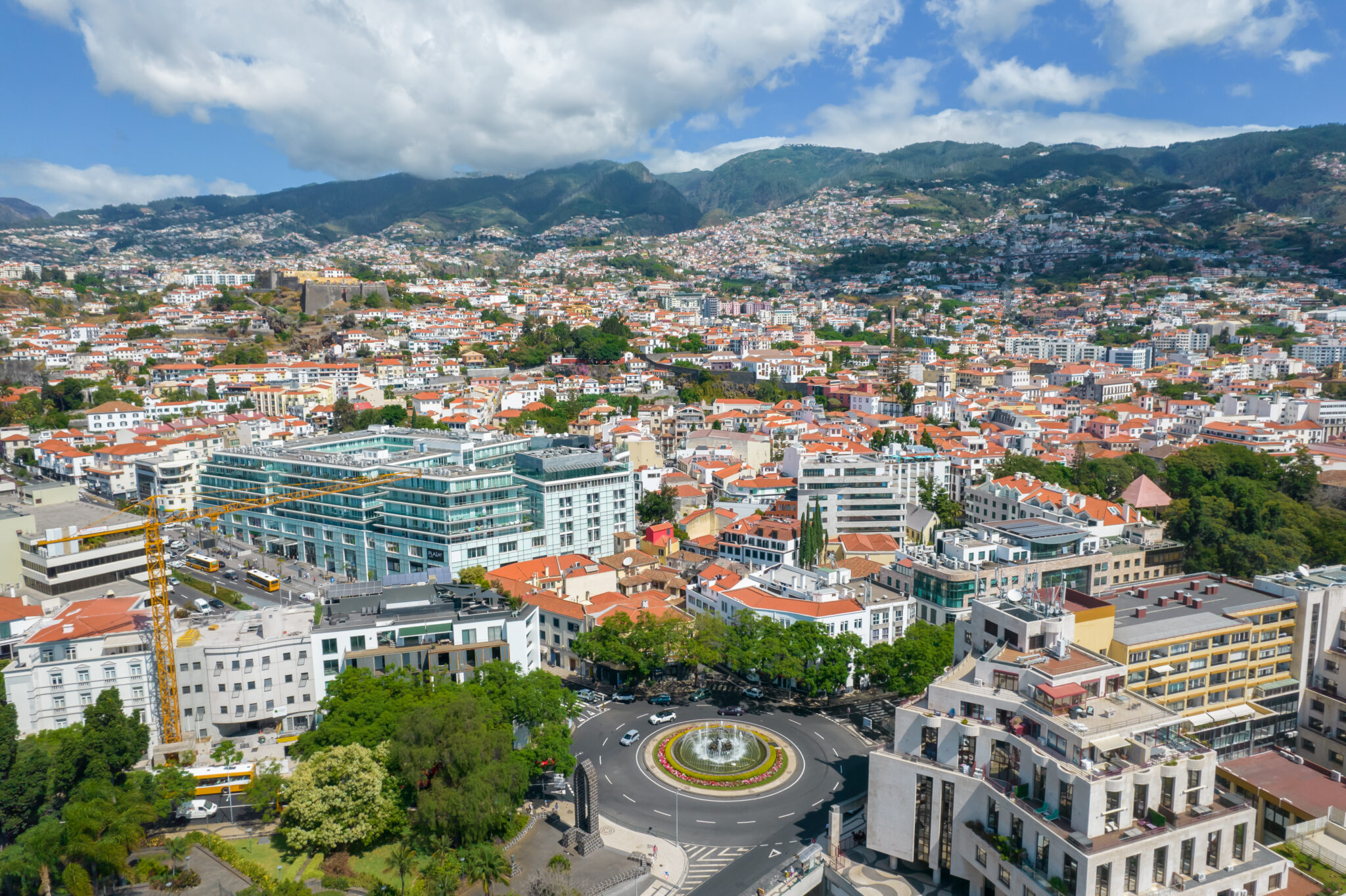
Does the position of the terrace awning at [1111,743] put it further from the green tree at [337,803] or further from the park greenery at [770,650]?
the green tree at [337,803]

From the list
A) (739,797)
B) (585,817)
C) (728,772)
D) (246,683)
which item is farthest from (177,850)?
(728,772)

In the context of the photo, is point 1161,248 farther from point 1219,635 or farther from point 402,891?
point 402,891

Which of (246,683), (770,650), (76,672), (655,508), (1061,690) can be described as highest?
(1061,690)

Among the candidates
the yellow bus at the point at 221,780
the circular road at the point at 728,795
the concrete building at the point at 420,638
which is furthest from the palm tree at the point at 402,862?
the concrete building at the point at 420,638

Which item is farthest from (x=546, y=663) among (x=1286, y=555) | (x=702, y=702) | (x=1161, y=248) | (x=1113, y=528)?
(x=1161, y=248)

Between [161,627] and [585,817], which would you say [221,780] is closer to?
[161,627]

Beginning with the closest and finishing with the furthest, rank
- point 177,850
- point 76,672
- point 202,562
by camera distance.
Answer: point 177,850, point 76,672, point 202,562
